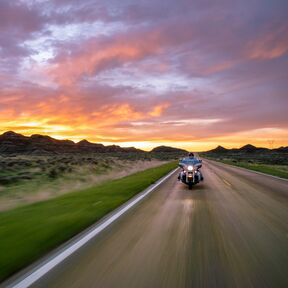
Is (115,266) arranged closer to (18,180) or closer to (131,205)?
(131,205)

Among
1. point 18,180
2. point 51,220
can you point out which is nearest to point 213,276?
point 51,220

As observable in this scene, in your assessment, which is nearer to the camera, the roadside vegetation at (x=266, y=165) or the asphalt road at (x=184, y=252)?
the asphalt road at (x=184, y=252)

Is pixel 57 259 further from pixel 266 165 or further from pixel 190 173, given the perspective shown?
pixel 266 165

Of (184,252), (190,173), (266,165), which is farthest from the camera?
(266,165)

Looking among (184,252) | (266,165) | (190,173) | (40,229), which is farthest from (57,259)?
(266,165)

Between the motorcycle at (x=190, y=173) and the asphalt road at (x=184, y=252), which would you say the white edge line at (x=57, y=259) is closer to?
the asphalt road at (x=184, y=252)

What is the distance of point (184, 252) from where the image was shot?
637cm

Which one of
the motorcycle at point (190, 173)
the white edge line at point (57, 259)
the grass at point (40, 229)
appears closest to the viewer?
the white edge line at point (57, 259)

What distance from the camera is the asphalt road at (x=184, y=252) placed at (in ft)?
16.1

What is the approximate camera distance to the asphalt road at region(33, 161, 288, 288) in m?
4.90

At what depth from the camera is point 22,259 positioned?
5941 mm

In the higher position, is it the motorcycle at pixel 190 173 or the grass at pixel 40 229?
the motorcycle at pixel 190 173

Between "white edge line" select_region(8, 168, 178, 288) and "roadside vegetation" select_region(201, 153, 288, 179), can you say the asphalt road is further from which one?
"roadside vegetation" select_region(201, 153, 288, 179)

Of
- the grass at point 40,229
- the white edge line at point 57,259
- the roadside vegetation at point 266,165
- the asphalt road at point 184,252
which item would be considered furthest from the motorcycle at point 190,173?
the roadside vegetation at point 266,165
